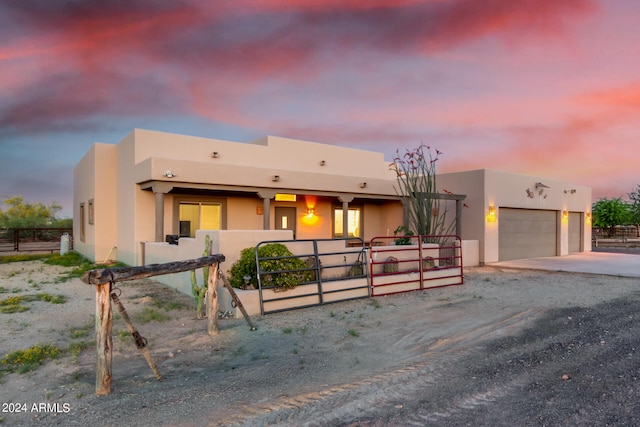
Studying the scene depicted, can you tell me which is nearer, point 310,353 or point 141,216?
point 310,353

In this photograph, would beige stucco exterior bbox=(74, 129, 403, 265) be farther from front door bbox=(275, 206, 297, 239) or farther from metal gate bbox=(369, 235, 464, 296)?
metal gate bbox=(369, 235, 464, 296)

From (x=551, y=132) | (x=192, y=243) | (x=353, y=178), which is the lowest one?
(x=192, y=243)

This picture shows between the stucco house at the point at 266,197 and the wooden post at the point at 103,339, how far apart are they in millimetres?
6863

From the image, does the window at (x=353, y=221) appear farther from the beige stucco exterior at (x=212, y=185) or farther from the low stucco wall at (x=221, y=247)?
the low stucco wall at (x=221, y=247)

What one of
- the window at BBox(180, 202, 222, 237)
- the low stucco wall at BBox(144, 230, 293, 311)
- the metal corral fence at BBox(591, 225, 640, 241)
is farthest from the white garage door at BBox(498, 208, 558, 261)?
the metal corral fence at BBox(591, 225, 640, 241)

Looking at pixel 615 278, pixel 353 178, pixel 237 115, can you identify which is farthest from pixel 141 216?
pixel 615 278

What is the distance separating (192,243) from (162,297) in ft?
4.48

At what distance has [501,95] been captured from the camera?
1358 centimetres

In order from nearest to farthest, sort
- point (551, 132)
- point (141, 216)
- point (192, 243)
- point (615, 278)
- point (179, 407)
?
point (179, 407) → point (192, 243) → point (615, 278) → point (141, 216) → point (551, 132)

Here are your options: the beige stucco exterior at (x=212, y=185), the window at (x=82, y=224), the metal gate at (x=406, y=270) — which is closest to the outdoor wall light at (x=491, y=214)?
the beige stucco exterior at (x=212, y=185)

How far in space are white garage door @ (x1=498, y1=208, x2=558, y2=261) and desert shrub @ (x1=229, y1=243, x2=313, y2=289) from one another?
10.5 meters

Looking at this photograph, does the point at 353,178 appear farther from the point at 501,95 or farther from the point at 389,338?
the point at 389,338

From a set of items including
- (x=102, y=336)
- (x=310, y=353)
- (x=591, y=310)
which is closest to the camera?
(x=102, y=336)

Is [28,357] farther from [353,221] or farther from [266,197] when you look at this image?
[353,221]
